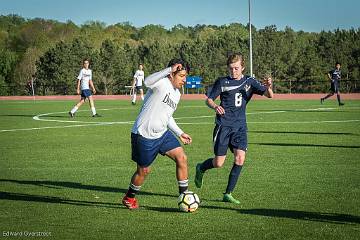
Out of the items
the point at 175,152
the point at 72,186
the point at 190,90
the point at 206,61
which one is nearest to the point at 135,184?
the point at 175,152

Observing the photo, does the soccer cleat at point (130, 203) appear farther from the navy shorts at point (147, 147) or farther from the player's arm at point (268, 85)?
the player's arm at point (268, 85)

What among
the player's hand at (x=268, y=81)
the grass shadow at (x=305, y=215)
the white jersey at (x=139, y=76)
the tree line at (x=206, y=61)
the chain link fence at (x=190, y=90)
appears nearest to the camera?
the grass shadow at (x=305, y=215)

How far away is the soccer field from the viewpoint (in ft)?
25.1

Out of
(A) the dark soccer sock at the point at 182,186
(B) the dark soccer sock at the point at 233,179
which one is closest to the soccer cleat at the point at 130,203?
(A) the dark soccer sock at the point at 182,186

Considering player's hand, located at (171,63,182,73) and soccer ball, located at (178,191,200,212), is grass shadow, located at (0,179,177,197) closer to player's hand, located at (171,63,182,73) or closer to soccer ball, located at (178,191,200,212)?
soccer ball, located at (178,191,200,212)

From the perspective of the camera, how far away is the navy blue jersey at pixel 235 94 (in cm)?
995

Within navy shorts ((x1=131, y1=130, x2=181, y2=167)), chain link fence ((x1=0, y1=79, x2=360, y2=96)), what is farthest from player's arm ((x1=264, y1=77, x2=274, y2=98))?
chain link fence ((x1=0, y1=79, x2=360, y2=96))

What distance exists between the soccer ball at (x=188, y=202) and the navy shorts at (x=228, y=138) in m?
1.41

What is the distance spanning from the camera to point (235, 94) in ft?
32.9

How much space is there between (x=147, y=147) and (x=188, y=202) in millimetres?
830

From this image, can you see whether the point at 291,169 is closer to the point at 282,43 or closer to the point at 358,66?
the point at 358,66

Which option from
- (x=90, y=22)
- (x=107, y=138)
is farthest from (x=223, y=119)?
(x=90, y=22)

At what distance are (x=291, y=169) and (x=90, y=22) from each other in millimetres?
138426

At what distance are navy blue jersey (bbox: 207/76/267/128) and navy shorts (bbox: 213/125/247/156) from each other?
0.09m
